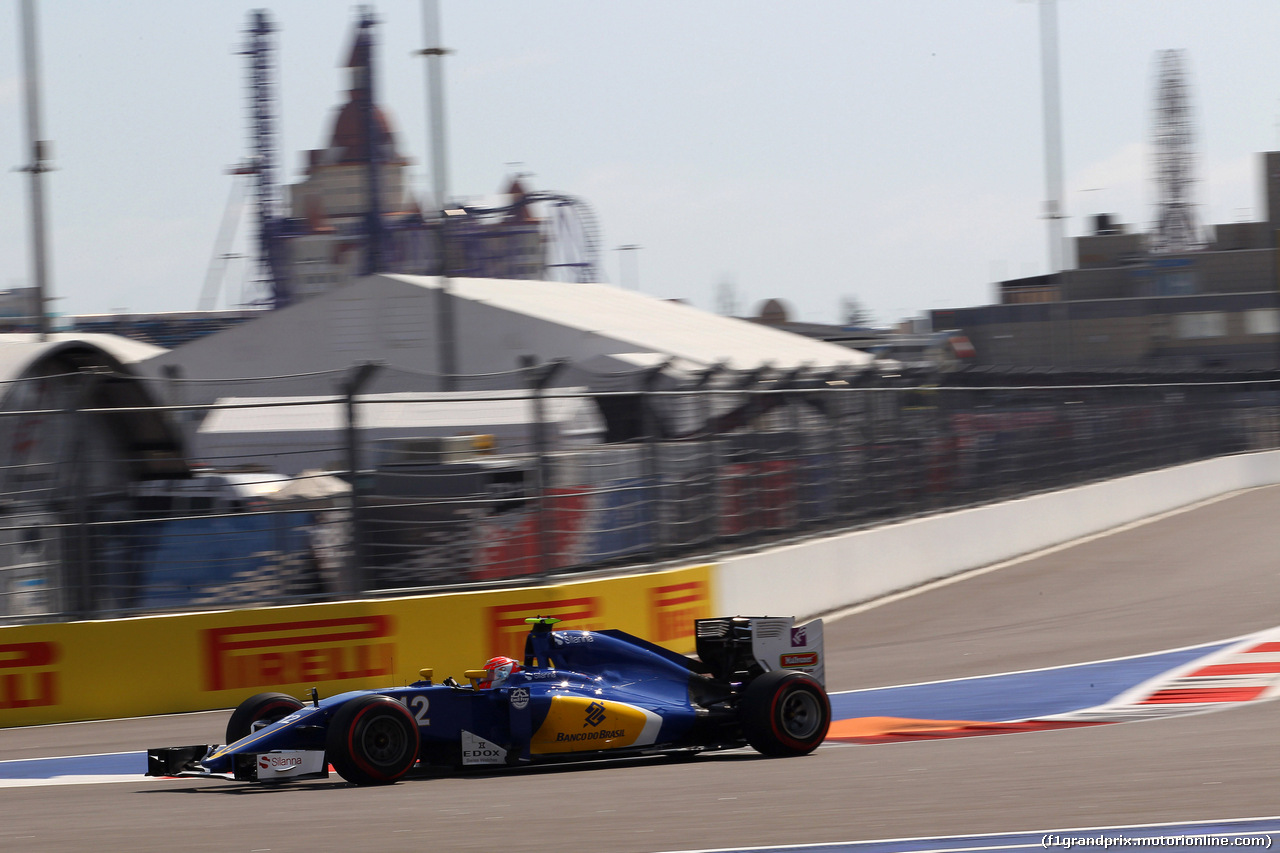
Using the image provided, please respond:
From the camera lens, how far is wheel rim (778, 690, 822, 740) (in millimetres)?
6902

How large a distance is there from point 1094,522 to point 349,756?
16345mm

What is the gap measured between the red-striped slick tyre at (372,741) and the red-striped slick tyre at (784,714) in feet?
5.49

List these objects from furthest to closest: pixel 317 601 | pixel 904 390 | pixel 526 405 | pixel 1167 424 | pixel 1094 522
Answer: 1. pixel 1167 424
2. pixel 1094 522
3. pixel 904 390
4. pixel 526 405
5. pixel 317 601

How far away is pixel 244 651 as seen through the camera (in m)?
9.47

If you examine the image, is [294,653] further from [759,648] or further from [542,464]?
[759,648]

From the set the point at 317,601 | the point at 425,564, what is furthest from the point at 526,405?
the point at 317,601

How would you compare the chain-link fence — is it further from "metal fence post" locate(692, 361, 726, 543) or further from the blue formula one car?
the blue formula one car

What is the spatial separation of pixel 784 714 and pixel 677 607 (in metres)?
4.59

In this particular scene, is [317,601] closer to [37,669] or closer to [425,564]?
[425,564]

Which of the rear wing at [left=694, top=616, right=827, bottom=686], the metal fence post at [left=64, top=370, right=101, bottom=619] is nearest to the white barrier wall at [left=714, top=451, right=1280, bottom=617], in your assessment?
the rear wing at [left=694, top=616, right=827, bottom=686]

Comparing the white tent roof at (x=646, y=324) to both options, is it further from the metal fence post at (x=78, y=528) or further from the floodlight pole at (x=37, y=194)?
the metal fence post at (x=78, y=528)

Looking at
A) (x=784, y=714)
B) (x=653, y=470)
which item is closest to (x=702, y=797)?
(x=784, y=714)

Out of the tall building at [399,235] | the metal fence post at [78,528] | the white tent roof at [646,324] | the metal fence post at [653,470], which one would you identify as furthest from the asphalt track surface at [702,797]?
the tall building at [399,235]

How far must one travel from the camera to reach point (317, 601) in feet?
32.2
